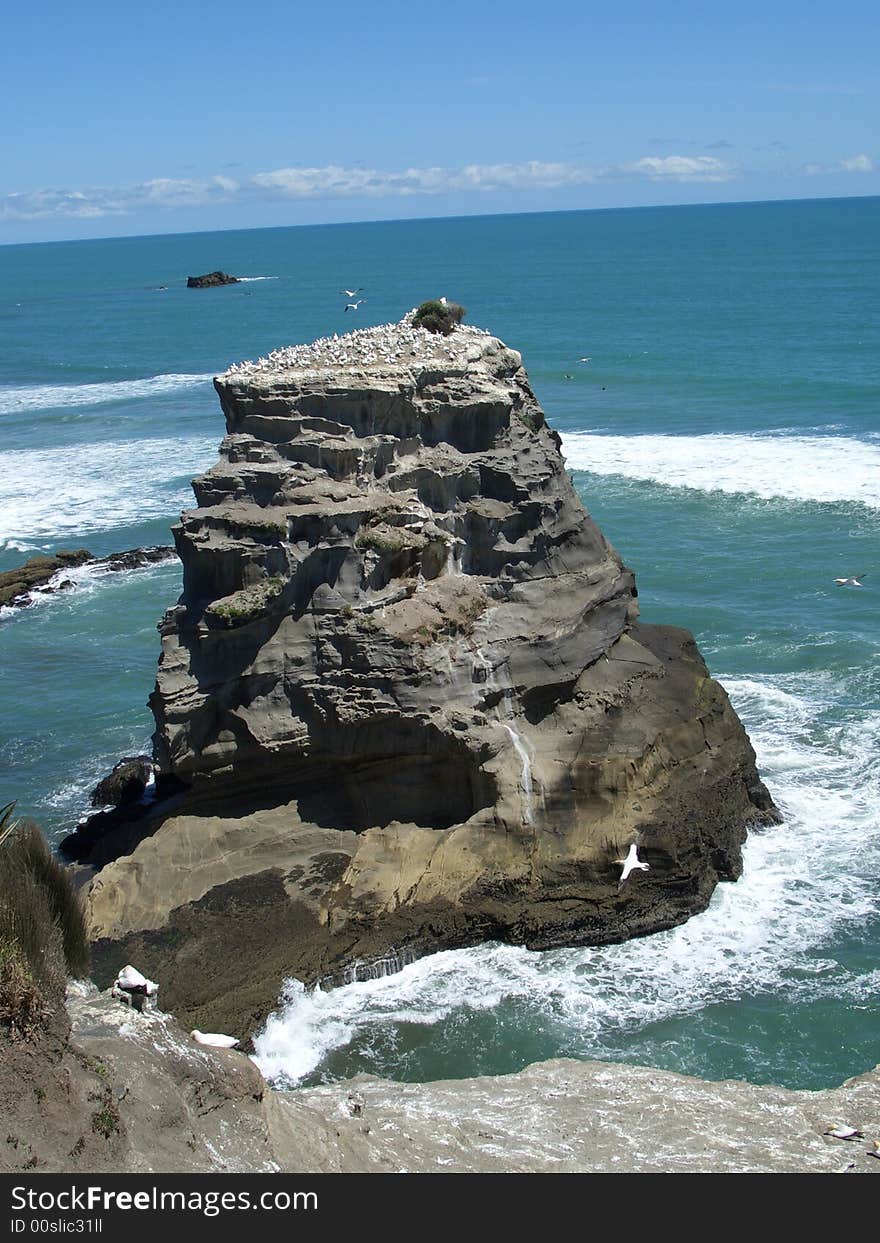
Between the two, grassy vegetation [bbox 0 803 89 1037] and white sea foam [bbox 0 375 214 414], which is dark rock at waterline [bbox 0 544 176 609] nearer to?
grassy vegetation [bbox 0 803 89 1037]

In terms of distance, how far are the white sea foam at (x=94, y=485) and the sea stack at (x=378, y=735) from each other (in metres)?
24.9

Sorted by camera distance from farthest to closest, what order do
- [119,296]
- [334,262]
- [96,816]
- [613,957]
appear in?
[334,262]
[119,296]
[96,816]
[613,957]

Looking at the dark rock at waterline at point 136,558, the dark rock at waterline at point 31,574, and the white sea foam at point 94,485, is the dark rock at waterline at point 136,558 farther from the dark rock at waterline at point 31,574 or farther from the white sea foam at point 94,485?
the white sea foam at point 94,485

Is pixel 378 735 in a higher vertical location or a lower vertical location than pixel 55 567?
higher

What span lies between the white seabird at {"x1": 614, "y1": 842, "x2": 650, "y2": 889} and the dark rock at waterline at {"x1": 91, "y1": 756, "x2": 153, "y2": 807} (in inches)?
359

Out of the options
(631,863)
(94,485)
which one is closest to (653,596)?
(631,863)

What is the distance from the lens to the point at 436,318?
25.2 m

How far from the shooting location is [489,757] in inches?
841

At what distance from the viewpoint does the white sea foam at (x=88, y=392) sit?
6875cm

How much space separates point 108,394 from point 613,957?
56285mm

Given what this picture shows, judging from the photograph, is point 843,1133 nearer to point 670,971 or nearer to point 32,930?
point 670,971

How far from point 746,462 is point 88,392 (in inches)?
1482
